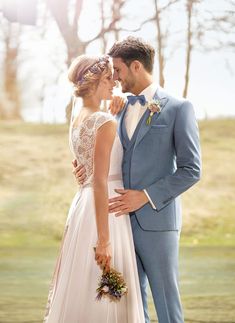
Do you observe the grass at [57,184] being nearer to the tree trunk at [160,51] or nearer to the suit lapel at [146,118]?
the tree trunk at [160,51]

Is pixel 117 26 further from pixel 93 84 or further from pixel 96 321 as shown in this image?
pixel 96 321

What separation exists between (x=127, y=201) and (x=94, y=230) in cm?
18

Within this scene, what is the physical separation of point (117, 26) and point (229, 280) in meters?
1.92

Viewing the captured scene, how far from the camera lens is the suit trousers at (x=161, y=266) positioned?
340 centimetres

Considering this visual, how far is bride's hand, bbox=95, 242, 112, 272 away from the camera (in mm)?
3340

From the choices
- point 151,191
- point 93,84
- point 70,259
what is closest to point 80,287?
point 70,259

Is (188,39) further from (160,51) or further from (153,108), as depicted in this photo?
Result: (153,108)

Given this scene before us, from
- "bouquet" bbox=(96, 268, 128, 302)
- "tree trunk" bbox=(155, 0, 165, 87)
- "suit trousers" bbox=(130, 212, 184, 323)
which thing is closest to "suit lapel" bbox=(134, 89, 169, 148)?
"suit trousers" bbox=(130, 212, 184, 323)

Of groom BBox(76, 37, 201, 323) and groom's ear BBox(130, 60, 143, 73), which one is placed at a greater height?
groom's ear BBox(130, 60, 143, 73)

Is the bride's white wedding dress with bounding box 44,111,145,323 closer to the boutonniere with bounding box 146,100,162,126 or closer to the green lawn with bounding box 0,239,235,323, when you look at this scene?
the boutonniere with bounding box 146,100,162,126

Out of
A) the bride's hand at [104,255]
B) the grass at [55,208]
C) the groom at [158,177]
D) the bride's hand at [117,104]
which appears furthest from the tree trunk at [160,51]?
the bride's hand at [104,255]

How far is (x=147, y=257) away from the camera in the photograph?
3.43 meters

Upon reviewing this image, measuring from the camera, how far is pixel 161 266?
340 centimetres

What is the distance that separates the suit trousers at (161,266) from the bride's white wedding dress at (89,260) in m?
0.05
